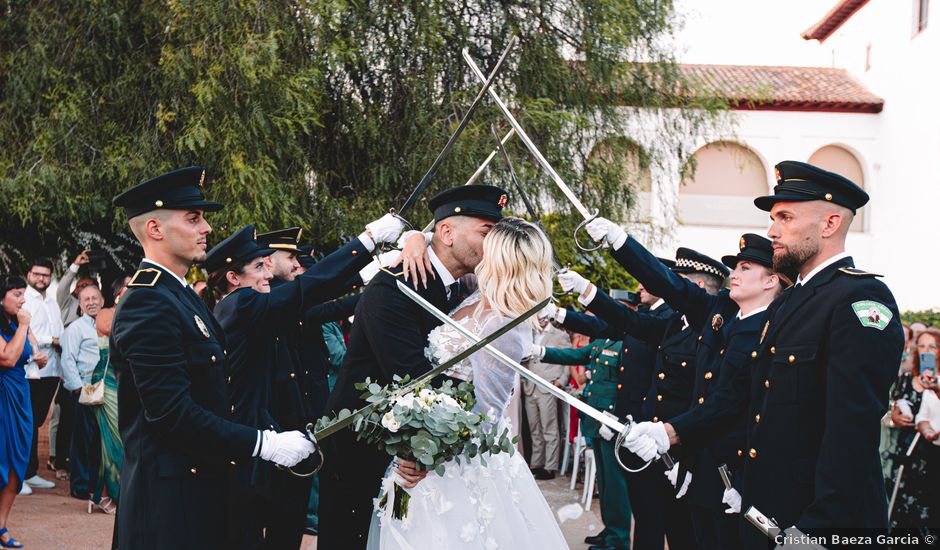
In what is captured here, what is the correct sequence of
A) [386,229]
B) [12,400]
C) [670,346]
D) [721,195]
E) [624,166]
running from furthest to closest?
[721,195] → [624,166] → [12,400] → [670,346] → [386,229]

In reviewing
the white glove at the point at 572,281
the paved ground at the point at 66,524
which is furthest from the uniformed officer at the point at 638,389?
the paved ground at the point at 66,524

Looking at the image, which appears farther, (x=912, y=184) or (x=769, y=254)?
(x=912, y=184)

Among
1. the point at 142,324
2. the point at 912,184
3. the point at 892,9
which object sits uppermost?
the point at 892,9

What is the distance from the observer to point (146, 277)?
353cm

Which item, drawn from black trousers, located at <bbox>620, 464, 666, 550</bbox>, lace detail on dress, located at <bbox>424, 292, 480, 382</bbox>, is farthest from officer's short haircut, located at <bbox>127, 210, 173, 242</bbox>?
black trousers, located at <bbox>620, 464, 666, 550</bbox>

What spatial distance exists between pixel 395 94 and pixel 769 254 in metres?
6.78

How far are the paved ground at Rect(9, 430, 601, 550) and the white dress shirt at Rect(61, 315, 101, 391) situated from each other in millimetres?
1101

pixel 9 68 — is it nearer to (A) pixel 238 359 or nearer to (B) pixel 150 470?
(A) pixel 238 359

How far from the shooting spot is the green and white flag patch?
10.3ft

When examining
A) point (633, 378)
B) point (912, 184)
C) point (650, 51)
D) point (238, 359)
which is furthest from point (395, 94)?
point (912, 184)

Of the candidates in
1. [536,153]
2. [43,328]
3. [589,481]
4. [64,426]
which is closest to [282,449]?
[536,153]

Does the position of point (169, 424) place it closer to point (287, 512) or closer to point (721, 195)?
point (287, 512)

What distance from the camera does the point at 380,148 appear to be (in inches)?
433

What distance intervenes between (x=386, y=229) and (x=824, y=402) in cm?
218
